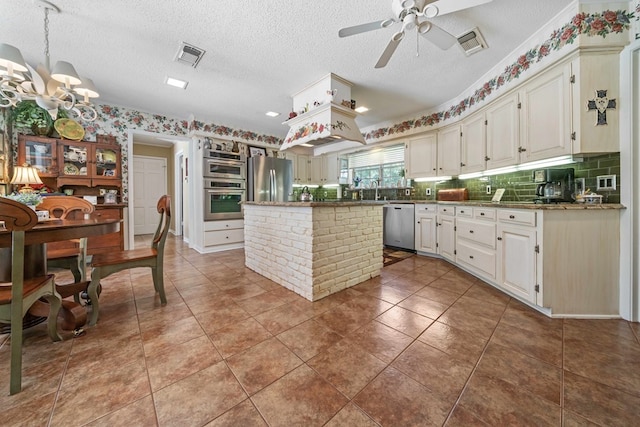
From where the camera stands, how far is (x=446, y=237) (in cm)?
348

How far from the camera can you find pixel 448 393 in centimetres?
117

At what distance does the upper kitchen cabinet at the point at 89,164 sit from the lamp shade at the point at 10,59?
6.93 ft

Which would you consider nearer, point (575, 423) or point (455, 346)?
point (575, 423)

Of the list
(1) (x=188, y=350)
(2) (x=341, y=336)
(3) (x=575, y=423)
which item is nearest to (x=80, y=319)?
(1) (x=188, y=350)

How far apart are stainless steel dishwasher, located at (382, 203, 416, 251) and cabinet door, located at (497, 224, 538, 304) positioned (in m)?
1.75

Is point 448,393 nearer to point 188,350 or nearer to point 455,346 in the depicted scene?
point 455,346

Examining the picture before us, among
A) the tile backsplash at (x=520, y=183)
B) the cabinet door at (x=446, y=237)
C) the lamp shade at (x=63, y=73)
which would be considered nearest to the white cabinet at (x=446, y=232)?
the cabinet door at (x=446, y=237)

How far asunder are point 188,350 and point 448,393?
1526 mm

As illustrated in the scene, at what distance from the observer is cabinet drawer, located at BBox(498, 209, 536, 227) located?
202cm

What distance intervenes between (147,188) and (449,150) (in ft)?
23.5

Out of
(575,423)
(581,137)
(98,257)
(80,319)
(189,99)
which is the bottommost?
(575,423)

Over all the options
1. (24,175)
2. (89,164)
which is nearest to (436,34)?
(24,175)

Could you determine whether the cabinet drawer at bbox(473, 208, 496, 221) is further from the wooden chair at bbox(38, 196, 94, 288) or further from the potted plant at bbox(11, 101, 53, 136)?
the potted plant at bbox(11, 101, 53, 136)

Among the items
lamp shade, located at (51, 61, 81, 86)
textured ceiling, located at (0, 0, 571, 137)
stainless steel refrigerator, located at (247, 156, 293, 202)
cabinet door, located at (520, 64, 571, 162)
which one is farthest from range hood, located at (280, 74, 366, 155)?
lamp shade, located at (51, 61, 81, 86)
